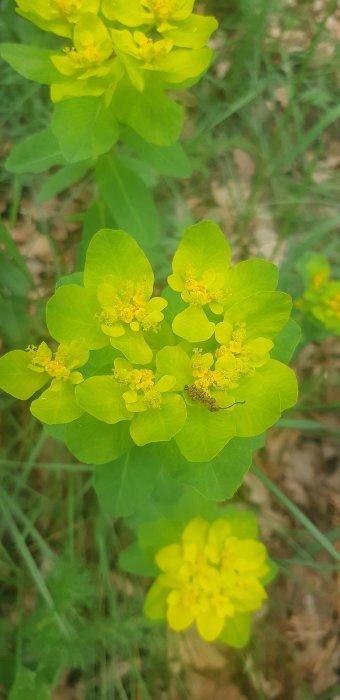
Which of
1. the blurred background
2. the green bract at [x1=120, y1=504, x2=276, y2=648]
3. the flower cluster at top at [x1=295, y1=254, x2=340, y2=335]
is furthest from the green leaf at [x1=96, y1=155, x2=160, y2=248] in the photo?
the green bract at [x1=120, y1=504, x2=276, y2=648]

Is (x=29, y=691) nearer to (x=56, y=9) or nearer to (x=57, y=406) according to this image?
(x=57, y=406)

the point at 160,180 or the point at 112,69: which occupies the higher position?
the point at 112,69

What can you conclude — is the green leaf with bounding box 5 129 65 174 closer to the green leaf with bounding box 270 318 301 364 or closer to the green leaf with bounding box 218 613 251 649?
the green leaf with bounding box 270 318 301 364

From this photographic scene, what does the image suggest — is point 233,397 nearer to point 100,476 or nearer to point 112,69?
point 100,476

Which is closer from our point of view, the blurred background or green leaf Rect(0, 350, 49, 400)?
green leaf Rect(0, 350, 49, 400)

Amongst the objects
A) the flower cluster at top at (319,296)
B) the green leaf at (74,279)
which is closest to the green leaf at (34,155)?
the green leaf at (74,279)

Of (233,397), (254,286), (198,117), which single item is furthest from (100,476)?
(198,117)

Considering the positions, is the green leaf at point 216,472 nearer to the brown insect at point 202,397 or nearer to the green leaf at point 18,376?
the brown insect at point 202,397
